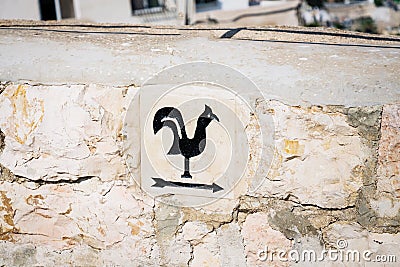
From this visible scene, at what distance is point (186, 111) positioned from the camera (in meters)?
1.55

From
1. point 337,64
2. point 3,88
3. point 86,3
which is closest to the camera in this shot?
point 337,64

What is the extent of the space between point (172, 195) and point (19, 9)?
323 inches

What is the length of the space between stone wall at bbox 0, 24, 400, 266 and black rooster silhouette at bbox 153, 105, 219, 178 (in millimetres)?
106

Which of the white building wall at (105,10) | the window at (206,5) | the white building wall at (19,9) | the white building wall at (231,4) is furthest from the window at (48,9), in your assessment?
the white building wall at (231,4)

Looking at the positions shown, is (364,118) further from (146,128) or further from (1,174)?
(1,174)

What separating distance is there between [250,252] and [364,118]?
0.53 metres

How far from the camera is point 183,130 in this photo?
1.56 metres

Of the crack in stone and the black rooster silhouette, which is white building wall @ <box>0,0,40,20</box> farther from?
the black rooster silhouette

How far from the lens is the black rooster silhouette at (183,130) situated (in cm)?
155

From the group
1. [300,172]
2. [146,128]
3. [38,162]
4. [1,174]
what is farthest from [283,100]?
[1,174]

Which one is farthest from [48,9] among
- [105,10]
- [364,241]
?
[364,241]

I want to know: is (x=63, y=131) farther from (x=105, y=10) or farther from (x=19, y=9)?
(x=105, y=10)

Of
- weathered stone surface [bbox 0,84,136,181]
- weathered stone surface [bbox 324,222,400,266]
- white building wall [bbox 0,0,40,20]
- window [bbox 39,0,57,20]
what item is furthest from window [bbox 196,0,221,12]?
weathered stone surface [bbox 324,222,400,266]

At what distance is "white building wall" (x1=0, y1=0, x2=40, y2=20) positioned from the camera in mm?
8758
